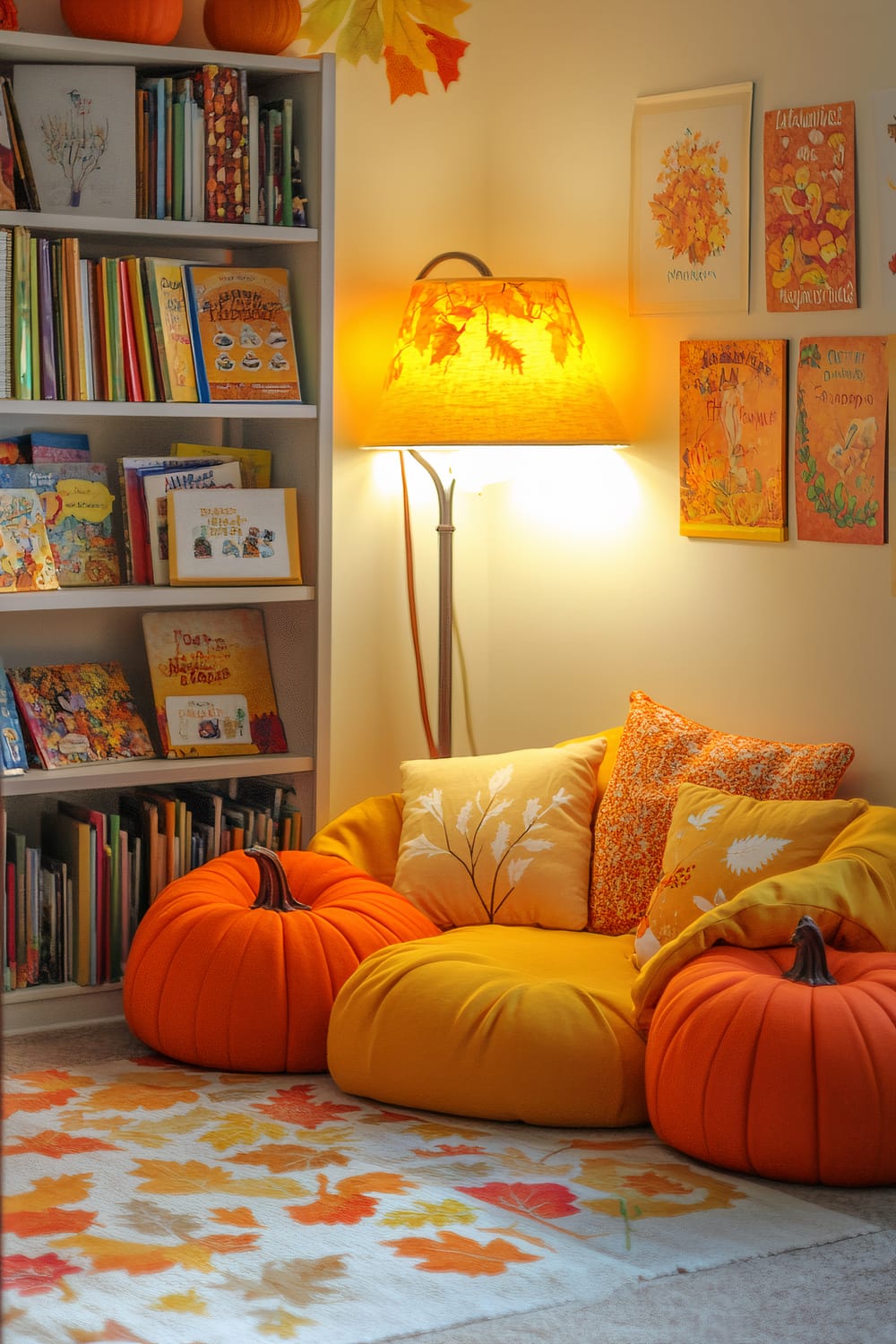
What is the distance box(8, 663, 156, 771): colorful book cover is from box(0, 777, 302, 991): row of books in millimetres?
125

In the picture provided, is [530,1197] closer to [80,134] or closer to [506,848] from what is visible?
[506,848]

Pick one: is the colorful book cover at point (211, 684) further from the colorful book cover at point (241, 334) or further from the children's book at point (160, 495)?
the colorful book cover at point (241, 334)

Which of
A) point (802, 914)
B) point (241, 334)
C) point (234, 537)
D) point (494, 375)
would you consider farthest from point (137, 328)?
point (802, 914)

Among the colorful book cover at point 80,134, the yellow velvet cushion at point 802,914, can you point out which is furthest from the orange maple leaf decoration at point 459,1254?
the colorful book cover at point 80,134

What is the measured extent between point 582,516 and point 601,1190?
5.54 ft

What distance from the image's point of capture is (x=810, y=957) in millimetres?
2299

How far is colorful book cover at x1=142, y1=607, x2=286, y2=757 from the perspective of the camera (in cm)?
320

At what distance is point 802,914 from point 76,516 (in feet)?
5.44

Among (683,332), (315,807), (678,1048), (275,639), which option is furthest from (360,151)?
(678,1048)

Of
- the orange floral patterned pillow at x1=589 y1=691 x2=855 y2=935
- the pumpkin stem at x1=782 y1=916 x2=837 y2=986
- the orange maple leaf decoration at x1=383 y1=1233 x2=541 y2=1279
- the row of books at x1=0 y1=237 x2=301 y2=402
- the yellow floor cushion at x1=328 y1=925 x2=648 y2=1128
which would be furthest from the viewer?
the row of books at x1=0 y1=237 x2=301 y2=402

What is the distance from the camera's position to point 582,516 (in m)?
3.46

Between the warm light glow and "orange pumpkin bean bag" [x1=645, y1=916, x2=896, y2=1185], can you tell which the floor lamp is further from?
"orange pumpkin bean bag" [x1=645, y1=916, x2=896, y2=1185]

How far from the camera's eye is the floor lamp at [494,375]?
3107mm

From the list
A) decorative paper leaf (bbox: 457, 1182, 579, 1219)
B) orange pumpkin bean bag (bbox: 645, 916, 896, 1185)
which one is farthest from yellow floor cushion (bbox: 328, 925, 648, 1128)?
decorative paper leaf (bbox: 457, 1182, 579, 1219)
